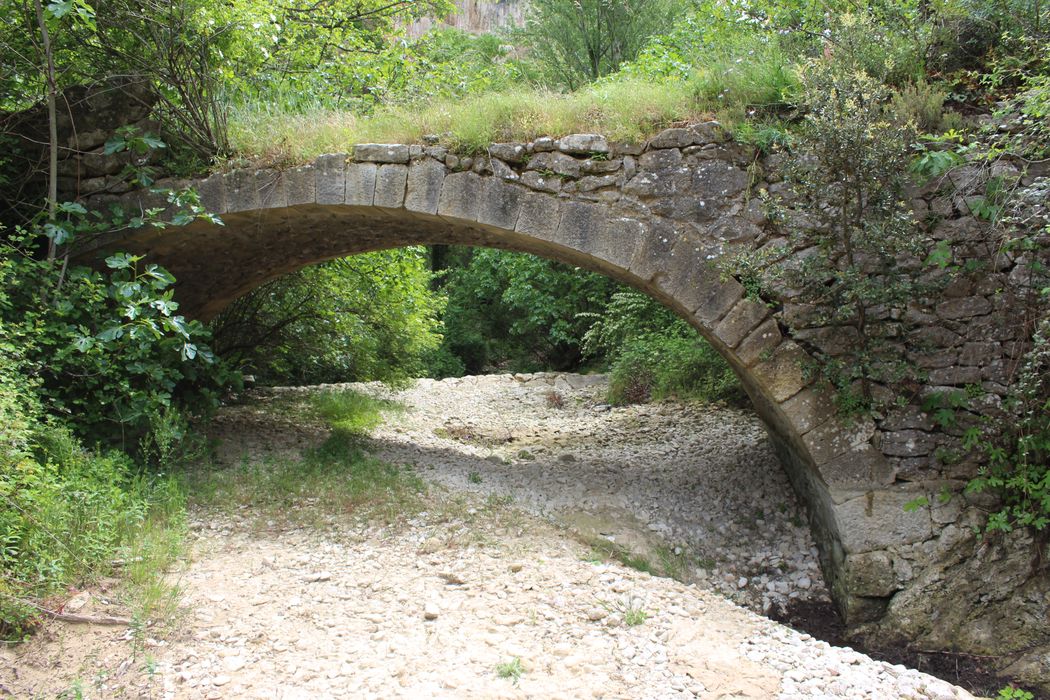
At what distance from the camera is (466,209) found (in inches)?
186

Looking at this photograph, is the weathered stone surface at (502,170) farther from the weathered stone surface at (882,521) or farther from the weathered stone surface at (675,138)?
the weathered stone surface at (882,521)

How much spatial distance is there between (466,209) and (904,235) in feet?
8.27

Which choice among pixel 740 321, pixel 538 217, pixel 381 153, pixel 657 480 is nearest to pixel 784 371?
pixel 740 321

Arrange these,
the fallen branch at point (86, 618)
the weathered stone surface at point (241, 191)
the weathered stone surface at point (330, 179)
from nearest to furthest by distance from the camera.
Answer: the fallen branch at point (86, 618), the weathered stone surface at point (330, 179), the weathered stone surface at point (241, 191)

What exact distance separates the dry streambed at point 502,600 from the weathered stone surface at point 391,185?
201cm

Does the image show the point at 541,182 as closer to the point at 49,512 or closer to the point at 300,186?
the point at 300,186

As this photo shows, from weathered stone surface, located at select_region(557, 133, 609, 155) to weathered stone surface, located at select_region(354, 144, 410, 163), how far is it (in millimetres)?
1016

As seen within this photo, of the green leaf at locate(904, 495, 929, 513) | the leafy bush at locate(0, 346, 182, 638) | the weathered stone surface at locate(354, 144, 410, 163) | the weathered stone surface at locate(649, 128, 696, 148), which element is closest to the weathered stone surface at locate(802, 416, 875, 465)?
the green leaf at locate(904, 495, 929, 513)

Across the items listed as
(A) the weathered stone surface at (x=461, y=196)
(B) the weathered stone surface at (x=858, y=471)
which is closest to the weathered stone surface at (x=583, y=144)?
(A) the weathered stone surface at (x=461, y=196)

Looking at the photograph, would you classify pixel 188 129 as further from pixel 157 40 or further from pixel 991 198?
pixel 991 198

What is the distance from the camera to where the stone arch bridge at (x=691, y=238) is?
4.15 m

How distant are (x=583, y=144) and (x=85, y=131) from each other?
347 cm

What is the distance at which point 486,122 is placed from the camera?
4.76 metres

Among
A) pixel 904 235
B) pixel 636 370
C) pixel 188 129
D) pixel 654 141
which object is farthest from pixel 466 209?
pixel 636 370
